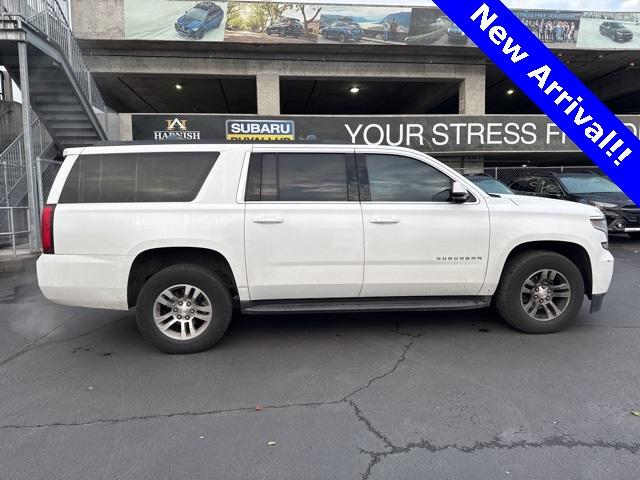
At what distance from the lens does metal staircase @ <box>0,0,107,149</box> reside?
8898 mm

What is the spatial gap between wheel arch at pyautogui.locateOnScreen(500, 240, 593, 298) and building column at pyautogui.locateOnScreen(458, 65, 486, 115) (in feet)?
44.6

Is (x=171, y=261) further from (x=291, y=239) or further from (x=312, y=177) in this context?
(x=312, y=177)

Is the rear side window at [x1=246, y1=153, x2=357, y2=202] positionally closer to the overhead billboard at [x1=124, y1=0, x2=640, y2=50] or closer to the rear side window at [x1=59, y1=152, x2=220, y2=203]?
the rear side window at [x1=59, y1=152, x2=220, y2=203]

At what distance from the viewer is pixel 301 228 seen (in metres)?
4.27

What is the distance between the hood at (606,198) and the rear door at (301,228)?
811cm

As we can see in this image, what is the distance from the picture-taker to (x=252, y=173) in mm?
4410

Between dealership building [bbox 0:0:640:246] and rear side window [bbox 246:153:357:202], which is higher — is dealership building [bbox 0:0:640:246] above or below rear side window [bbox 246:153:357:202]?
above

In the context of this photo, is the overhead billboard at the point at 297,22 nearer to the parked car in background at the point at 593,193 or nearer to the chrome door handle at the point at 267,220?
the parked car in background at the point at 593,193

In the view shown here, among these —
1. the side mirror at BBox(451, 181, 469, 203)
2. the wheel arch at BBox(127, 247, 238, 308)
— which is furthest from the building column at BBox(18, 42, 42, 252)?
the side mirror at BBox(451, 181, 469, 203)

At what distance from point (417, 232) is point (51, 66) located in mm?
9542

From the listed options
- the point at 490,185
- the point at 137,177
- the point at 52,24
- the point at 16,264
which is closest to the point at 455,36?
the point at 490,185

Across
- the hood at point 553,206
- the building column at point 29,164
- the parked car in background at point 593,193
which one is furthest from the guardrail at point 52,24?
the parked car in background at point 593,193

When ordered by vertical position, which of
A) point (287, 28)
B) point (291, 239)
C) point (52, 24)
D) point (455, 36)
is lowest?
point (291, 239)

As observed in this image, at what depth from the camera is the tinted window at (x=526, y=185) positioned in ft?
39.5
